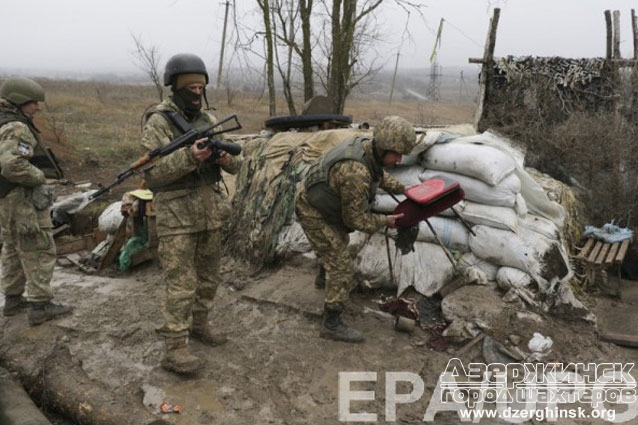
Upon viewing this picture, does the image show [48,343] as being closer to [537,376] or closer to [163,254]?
[163,254]

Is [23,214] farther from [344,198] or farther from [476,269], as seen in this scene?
[476,269]

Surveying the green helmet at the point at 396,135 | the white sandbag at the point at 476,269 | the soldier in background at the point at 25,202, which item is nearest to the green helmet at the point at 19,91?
the soldier in background at the point at 25,202

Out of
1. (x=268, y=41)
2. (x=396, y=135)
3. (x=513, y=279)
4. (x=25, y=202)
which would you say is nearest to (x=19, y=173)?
(x=25, y=202)

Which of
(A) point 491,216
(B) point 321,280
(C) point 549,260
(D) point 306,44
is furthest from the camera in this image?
(D) point 306,44

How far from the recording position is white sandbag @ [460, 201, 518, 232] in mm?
3906

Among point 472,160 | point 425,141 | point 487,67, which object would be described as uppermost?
point 487,67

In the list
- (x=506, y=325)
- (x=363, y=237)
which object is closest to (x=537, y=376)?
(x=506, y=325)

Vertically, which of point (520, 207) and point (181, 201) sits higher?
point (181, 201)

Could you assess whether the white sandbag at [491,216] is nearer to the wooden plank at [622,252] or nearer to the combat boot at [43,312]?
the wooden plank at [622,252]

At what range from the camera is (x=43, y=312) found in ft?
12.5

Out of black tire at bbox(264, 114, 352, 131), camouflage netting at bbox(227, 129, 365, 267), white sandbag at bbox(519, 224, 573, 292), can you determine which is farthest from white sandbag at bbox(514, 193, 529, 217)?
black tire at bbox(264, 114, 352, 131)

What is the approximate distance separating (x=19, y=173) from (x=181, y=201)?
1349mm

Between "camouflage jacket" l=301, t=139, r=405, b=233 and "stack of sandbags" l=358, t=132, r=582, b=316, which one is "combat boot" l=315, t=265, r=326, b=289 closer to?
"stack of sandbags" l=358, t=132, r=582, b=316

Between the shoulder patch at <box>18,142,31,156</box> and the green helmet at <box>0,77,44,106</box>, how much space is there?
0.34 m
